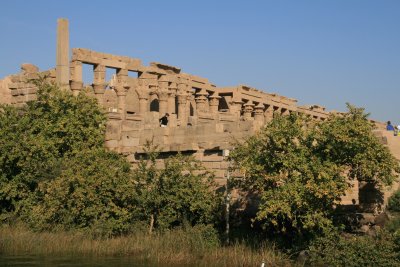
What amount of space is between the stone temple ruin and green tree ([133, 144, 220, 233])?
1.07 m

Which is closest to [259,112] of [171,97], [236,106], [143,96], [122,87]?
[236,106]

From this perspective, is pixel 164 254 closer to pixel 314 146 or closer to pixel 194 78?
pixel 314 146

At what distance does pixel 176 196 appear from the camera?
16797 millimetres

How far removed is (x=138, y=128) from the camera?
21.5m

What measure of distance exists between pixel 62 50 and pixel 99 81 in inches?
108

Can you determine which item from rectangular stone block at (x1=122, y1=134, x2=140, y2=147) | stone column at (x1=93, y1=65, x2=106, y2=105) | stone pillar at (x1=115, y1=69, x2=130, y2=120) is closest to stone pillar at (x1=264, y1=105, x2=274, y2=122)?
stone pillar at (x1=115, y1=69, x2=130, y2=120)

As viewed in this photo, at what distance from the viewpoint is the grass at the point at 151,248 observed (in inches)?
559

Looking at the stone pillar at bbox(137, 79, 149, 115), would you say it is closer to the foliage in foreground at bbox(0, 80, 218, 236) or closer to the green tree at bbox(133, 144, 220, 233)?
the foliage in foreground at bbox(0, 80, 218, 236)

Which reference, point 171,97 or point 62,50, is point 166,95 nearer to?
point 171,97

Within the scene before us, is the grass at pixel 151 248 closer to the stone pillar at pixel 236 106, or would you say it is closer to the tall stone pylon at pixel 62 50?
the tall stone pylon at pixel 62 50

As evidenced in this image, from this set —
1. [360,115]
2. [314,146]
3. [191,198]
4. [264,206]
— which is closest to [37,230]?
[191,198]

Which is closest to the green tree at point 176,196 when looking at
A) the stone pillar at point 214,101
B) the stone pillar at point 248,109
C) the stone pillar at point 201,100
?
the stone pillar at point 201,100

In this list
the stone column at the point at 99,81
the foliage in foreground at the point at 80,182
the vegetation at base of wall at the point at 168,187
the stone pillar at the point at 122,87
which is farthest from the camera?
the stone pillar at the point at 122,87

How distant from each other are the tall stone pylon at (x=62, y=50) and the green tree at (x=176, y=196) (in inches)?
426
